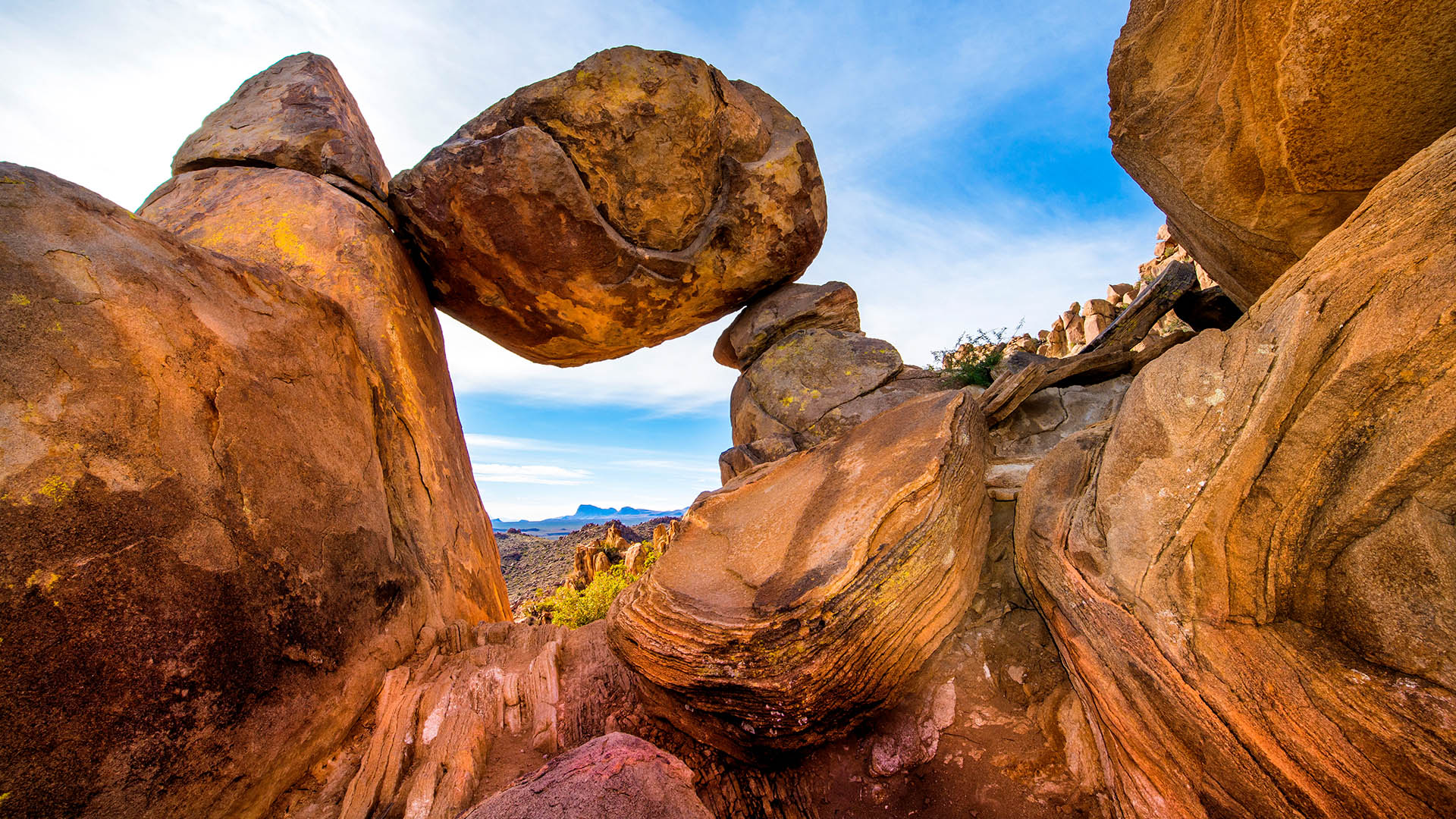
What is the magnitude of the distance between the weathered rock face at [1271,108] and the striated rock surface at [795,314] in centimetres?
470

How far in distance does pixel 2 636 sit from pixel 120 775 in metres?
0.96

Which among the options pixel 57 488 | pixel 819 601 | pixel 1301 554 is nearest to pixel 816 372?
pixel 819 601

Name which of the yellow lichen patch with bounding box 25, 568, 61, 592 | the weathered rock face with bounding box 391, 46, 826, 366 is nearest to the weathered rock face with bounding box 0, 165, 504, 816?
the yellow lichen patch with bounding box 25, 568, 61, 592

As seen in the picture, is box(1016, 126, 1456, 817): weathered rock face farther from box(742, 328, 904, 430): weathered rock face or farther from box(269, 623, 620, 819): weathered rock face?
box(742, 328, 904, 430): weathered rock face

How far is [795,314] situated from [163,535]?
8194mm

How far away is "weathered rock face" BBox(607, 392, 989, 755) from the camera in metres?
3.73

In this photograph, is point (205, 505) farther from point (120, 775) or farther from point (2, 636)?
point (120, 775)

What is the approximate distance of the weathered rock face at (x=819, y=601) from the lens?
3734mm

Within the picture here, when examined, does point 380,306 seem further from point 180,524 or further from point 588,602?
point 588,602

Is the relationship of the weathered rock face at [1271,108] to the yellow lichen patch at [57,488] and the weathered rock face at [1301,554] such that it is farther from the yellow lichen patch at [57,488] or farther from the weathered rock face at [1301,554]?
the yellow lichen patch at [57,488]

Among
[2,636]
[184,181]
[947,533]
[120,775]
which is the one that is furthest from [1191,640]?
[184,181]

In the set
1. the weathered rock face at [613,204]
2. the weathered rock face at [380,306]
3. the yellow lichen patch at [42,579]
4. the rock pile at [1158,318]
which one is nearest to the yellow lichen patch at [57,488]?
the yellow lichen patch at [42,579]

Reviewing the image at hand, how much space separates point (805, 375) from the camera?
905 centimetres

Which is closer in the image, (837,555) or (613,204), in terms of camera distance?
(837,555)
